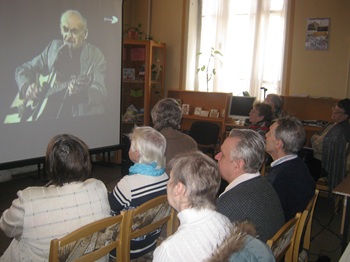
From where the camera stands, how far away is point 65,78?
12.3 ft

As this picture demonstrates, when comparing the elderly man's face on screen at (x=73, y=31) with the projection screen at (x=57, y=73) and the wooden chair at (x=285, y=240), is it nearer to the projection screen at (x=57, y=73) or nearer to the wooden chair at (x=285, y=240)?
the projection screen at (x=57, y=73)

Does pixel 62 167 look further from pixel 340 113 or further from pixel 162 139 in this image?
pixel 340 113

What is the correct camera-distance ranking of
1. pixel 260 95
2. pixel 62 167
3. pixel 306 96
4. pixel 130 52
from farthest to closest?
pixel 130 52 < pixel 260 95 < pixel 306 96 < pixel 62 167

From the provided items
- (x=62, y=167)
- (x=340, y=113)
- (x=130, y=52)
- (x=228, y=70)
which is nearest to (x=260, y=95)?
(x=228, y=70)

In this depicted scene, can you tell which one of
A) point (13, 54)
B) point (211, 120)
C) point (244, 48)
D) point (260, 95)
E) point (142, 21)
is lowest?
point (211, 120)

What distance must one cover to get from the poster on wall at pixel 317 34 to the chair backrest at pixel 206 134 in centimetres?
188

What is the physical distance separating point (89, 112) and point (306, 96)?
10.4 ft

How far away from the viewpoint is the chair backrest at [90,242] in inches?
53.7

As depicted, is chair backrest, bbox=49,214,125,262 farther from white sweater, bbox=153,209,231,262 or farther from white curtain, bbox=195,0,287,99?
white curtain, bbox=195,0,287,99

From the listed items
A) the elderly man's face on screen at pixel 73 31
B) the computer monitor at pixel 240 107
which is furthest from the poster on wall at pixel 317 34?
the elderly man's face on screen at pixel 73 31

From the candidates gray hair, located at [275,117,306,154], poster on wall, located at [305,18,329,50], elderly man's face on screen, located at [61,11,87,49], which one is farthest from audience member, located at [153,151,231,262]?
poster on wall, located at [305,18,329,50]

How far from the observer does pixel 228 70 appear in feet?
20.1

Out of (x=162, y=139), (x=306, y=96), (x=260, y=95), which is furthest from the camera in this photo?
Result: (x=260, y=95)

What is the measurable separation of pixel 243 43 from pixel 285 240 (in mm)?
4781
